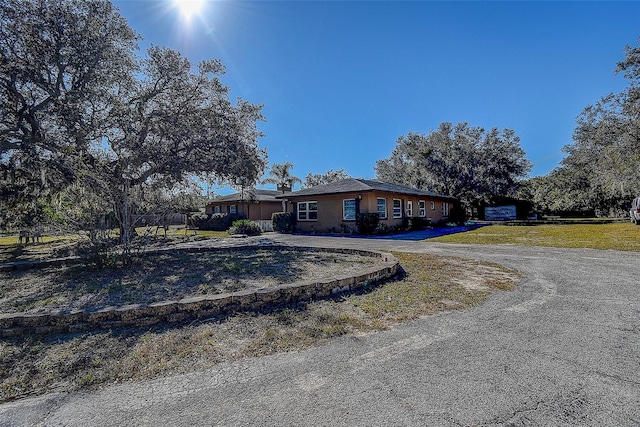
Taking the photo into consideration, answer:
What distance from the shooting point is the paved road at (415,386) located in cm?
191

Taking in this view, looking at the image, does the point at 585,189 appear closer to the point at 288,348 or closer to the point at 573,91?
the point at 573,91

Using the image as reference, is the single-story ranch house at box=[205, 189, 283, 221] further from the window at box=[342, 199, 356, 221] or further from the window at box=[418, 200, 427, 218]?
the window at box=[418, 200, 427, 218]

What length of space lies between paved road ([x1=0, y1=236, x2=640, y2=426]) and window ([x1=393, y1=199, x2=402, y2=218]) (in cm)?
1531

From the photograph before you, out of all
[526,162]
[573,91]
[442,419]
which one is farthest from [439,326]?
[526,162]

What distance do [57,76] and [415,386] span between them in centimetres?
1184

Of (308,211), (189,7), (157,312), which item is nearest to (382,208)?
(308,211)

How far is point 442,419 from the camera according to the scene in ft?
6.07

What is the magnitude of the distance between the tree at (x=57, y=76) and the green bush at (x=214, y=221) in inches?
523

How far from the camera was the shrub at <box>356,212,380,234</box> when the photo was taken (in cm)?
1612

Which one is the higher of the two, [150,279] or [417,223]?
[417,223]

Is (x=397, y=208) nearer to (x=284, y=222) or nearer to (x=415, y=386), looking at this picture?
(x=284, y=222)

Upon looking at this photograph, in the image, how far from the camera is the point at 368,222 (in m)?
16.1

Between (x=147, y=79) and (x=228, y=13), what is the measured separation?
3.42m

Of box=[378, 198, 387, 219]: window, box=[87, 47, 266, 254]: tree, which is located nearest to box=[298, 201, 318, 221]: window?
box=[378, 198, 387, 219]: window
